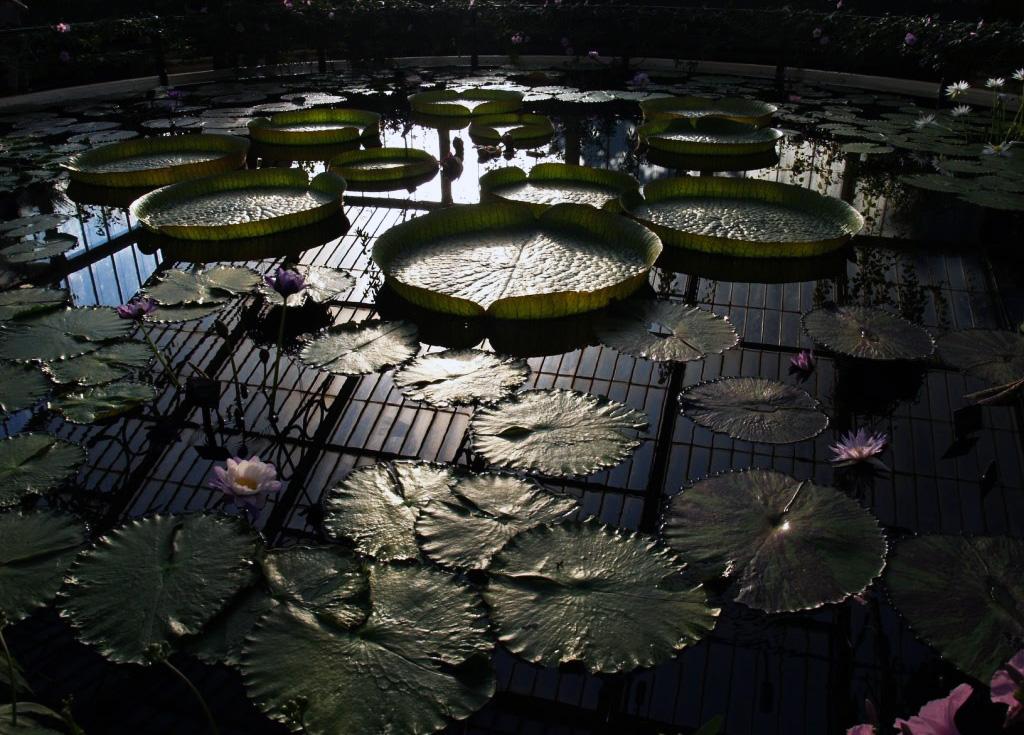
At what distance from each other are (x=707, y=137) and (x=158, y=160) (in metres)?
4.66

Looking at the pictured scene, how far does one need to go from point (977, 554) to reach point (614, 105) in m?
8.06

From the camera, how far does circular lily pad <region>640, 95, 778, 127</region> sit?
25.0ft

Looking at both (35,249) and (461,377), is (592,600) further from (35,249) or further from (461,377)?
(35,249)

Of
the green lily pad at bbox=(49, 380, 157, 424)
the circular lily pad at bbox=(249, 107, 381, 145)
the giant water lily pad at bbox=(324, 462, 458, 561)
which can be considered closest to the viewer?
the giant water lily pad at bbox=(324, 462, 458, 561)

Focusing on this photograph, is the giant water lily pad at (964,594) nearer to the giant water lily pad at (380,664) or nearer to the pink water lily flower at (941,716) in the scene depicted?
the pink water lily flower at (941,716)

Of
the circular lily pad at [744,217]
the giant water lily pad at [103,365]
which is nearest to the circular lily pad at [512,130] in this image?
the circular lily pad at [744,217]

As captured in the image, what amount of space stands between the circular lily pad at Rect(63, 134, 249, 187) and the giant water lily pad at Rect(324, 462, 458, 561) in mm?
3996

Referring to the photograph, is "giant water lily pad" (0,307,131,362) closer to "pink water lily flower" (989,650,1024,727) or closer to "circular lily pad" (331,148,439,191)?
"circular lily pad" (331,148,439,191)

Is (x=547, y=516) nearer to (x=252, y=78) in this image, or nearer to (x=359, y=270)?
(x=359, y=270)

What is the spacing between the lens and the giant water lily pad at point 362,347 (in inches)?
122

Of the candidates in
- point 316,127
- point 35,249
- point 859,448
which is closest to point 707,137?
point 316,127

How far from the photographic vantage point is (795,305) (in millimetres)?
3844

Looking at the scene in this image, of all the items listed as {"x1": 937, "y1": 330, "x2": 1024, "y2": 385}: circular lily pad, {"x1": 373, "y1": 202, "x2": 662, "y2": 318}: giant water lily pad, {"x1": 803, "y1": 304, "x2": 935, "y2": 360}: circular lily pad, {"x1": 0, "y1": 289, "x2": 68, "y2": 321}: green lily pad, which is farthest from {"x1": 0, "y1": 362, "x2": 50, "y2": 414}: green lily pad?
{"x1": 937, "y1": 330, "x2": 1024, "y2": 385}: circular lily pad

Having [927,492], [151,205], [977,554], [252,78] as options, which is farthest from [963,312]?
[252,78]
